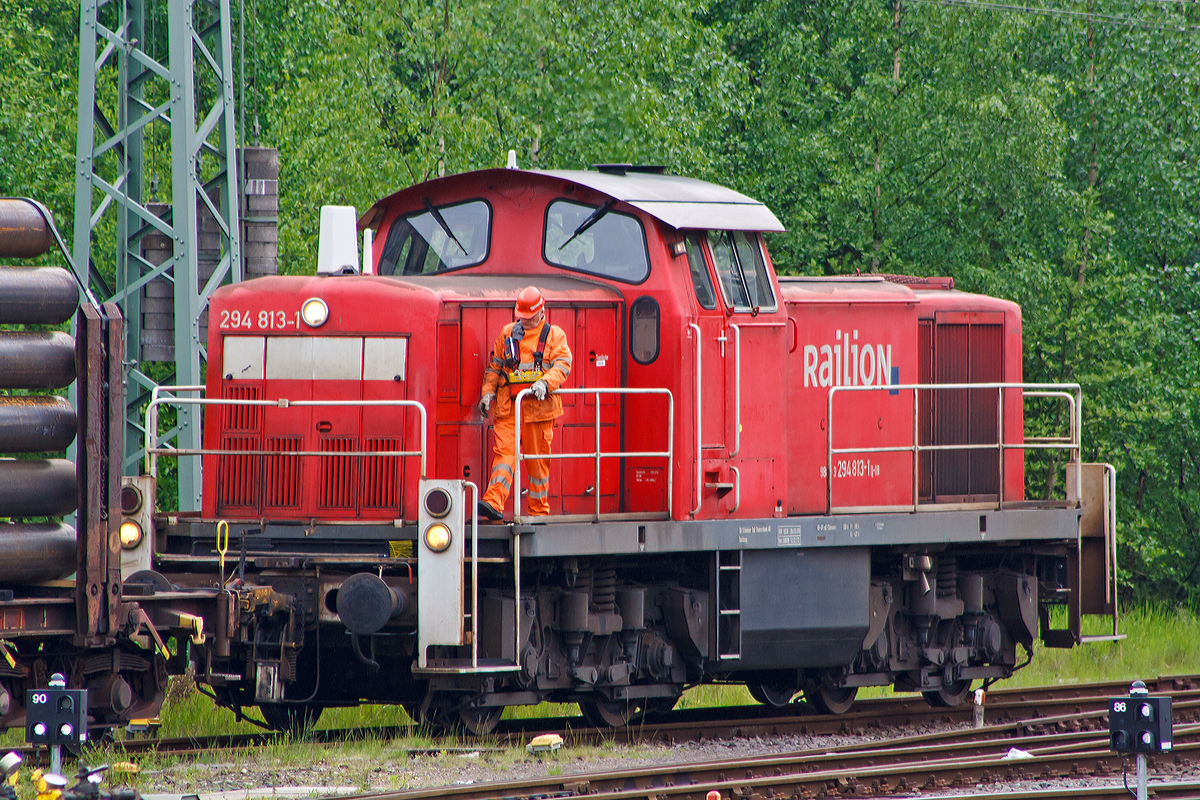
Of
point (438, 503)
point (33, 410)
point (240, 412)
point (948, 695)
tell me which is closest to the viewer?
point (33, 410)

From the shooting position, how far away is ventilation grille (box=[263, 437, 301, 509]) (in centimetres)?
1028

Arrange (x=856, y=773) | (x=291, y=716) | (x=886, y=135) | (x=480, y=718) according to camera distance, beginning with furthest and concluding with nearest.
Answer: (x=886, y=135)
(x=291, y=716)
(x=480, y=718)
(x=856, y=773)

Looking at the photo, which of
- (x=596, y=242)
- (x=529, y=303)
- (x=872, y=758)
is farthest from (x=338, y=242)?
(x=872, y=758)

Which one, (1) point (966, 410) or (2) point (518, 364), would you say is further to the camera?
(1) point (966, 410)

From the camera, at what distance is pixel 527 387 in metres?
10.0

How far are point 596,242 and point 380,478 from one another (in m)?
2.34

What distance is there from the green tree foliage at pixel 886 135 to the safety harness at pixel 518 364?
26.8ft

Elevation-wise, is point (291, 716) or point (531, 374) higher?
point (531, 374)

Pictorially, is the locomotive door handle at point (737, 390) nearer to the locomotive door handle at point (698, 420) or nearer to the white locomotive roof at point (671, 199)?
the locomotive door handle at point (698, 420)

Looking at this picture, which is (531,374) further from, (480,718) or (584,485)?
(480,718)

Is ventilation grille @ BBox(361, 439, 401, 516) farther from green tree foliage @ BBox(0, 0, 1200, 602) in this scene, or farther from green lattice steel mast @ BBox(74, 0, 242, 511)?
green tree foliage @ BBox(0, 0, 1200, 602)

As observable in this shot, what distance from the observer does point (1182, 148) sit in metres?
21.7

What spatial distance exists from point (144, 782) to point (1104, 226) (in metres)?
15.9

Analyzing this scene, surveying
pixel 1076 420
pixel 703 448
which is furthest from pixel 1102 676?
pixel 703 448
